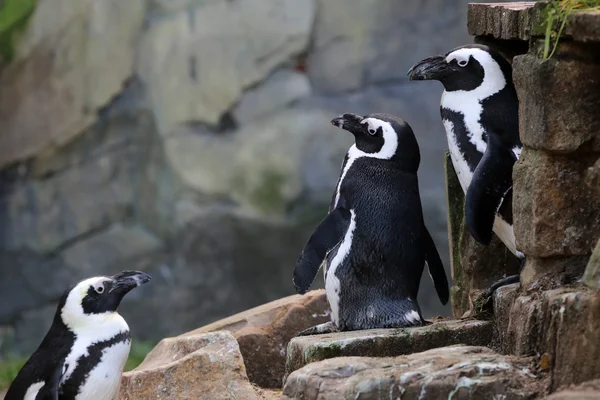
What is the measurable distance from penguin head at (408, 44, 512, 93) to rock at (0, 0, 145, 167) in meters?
4.18

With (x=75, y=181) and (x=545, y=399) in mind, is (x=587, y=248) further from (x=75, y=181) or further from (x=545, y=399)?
(x=75, y=181)

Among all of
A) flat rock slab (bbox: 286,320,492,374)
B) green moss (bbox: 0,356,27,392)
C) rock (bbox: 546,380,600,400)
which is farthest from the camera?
green moss (bbox: 0,356,27,392)

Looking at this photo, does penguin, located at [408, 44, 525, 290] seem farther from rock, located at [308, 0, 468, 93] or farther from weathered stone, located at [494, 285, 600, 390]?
rock, located at [308, 0, 468, 93]

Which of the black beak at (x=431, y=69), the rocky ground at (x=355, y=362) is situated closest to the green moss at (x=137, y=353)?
the rocky ground at (x=355, y=362)

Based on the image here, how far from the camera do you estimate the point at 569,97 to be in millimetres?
3094

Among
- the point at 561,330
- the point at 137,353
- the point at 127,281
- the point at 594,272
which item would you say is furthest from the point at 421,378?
the point at 137,353

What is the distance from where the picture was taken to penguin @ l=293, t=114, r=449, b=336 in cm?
380

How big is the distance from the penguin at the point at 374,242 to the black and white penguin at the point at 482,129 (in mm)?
192

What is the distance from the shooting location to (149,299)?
8039 mm

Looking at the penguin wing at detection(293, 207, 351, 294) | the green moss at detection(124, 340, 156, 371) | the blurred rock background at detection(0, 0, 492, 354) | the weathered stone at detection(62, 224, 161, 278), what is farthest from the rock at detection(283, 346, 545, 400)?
the weathered stone at detection(62, 224, 161, 278)

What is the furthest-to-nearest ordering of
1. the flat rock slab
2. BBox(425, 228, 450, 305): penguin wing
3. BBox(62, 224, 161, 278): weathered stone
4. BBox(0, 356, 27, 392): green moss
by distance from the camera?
BBox(62, 224, 161, 278): weathered stone → BBox(0, 356, 27, 392): green moss → BBox(425, 228, 450, 305): penguin wing → the flat rock slab

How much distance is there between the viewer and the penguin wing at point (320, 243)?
3.77 meters

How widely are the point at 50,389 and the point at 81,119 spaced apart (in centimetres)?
431

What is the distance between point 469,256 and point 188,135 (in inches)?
156
